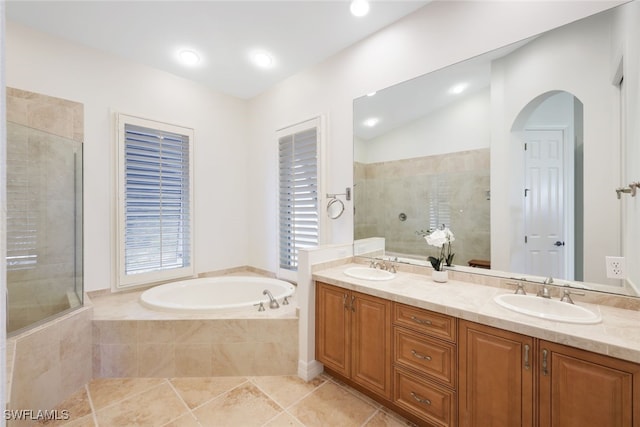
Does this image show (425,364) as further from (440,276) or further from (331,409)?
(331,409)

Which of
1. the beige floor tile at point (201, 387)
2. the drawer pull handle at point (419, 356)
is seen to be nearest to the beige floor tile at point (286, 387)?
the beige floor tile at point (201, 387)

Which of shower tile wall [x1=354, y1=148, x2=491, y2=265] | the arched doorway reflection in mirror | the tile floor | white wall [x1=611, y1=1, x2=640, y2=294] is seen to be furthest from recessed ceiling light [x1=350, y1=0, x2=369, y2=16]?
the tile floor

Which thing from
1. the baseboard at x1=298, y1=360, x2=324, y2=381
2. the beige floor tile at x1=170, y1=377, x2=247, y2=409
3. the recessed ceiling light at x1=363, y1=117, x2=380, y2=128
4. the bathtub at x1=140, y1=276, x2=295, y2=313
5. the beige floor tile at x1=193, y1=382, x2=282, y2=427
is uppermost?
the recessed ceiling light at x1=363, y1=117, x2=380, y2=128

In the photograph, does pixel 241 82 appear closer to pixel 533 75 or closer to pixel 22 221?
pixel 22 221

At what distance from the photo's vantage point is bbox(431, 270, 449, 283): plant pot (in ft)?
5.90

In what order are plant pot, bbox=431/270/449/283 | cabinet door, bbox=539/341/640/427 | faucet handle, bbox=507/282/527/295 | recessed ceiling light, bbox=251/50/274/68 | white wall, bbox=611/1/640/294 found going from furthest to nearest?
recessed ceiling light, bbox=251/50/274/68 < plant pot, bbox=431/270/449/283 < faucet handle, bbox=507/282/527/295 < white wall, bbox=611/1/640/294 < cabinet door, bbox=539/341/640/427

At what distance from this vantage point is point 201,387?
198 centimetres

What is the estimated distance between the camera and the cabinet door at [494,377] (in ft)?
3.78

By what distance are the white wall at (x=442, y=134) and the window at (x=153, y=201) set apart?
7.13 ft

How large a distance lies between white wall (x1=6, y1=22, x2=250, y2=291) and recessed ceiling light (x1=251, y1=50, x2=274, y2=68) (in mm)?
892

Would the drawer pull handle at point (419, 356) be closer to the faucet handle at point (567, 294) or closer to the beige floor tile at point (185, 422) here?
the faucet handle at point (567, 294)

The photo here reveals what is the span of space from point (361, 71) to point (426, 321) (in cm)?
215

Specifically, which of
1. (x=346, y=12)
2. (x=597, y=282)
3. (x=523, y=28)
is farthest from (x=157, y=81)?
(x=597, y=282)

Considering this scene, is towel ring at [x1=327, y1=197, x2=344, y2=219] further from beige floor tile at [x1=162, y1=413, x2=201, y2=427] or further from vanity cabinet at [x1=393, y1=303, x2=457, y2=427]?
beige floor tile at [x1=162, y1=413, x2=201, y2=427]
